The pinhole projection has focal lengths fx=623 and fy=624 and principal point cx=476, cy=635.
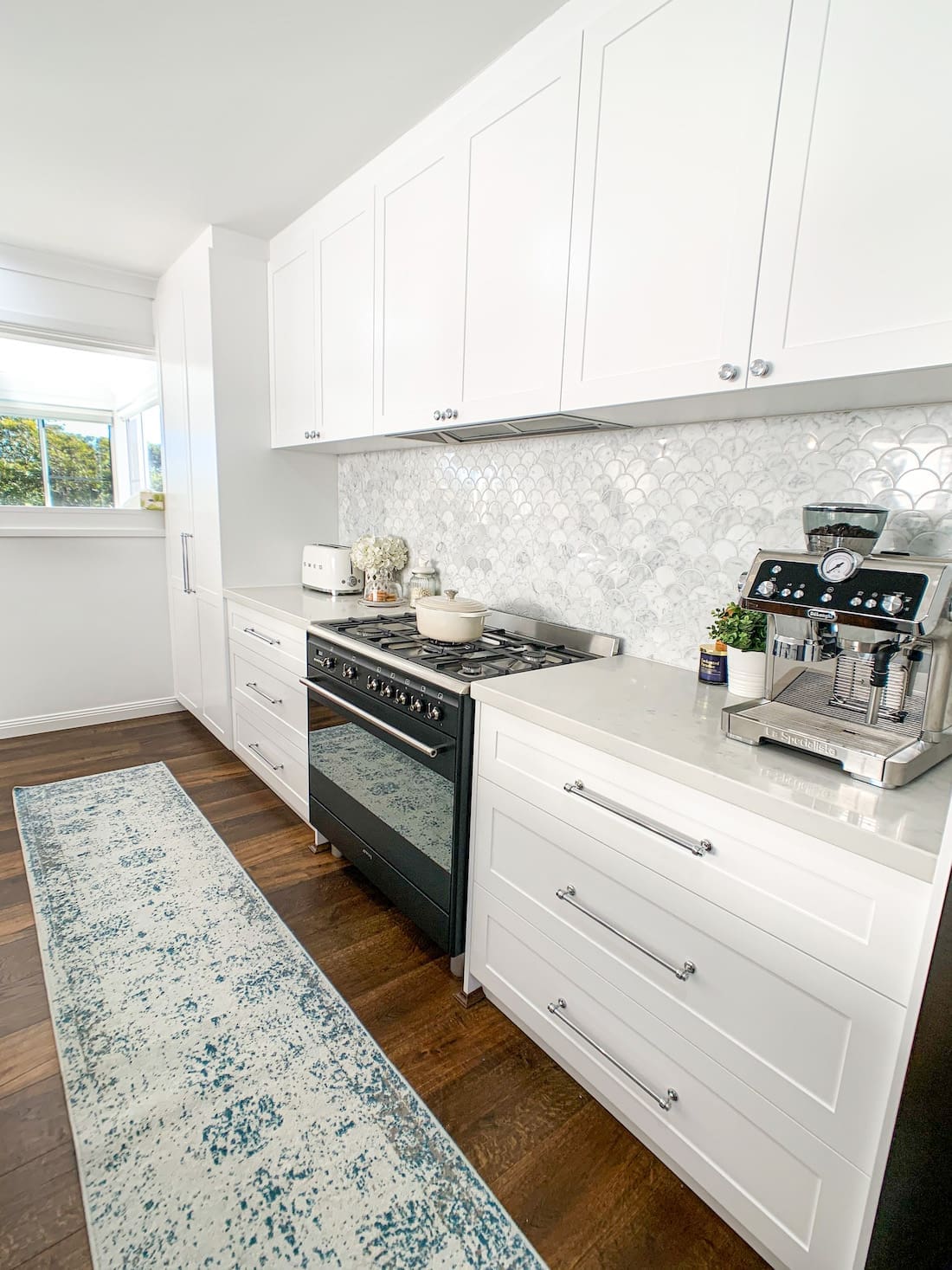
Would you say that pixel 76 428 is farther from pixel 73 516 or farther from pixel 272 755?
pixel 272 755

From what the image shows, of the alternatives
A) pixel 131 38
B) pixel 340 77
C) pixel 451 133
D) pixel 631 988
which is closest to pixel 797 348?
pixel 631 988

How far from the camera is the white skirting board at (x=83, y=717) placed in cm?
354

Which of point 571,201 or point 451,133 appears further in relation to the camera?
point 451,133

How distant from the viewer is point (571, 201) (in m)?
1.52

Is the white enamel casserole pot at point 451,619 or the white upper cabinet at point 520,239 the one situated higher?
the white upper cabinet at point 520,239

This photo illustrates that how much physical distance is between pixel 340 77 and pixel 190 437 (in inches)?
73.1

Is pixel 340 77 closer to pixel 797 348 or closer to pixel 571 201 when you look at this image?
pixel 571 201

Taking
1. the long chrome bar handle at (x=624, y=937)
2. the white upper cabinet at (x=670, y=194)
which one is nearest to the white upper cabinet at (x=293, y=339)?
the white upper cabinet at (x=670, y=194)

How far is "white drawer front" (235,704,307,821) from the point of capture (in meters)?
2.51

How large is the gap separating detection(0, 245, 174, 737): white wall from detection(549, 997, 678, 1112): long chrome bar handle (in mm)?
3417

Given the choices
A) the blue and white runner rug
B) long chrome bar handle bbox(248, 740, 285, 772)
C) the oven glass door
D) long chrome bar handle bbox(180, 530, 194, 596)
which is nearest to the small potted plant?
the oven glass door

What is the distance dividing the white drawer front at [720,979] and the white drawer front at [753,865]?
0.10 feet

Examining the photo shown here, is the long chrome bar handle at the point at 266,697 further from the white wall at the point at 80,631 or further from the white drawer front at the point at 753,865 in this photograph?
the white drawer front at the point at 753,865

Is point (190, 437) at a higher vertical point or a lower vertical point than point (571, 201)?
lower
